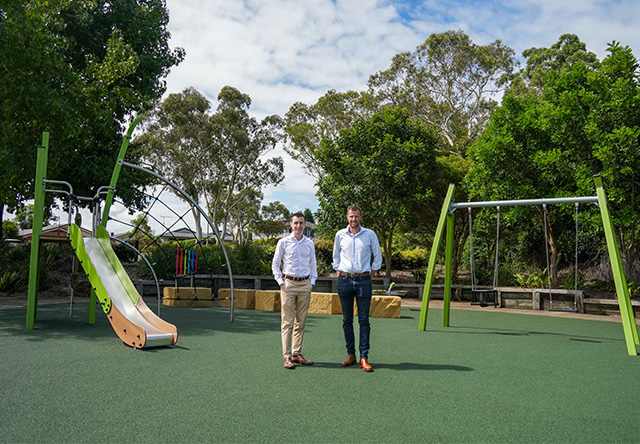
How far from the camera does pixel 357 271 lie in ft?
18.9

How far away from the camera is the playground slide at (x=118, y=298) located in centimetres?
702

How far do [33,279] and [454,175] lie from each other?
1479 centimetres

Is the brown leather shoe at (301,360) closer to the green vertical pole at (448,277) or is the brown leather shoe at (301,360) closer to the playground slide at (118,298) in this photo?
the playground slide at (118,298)

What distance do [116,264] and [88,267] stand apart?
0.53 metres

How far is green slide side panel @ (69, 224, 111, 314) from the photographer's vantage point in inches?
294

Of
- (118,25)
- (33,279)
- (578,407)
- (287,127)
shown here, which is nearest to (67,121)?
(33,279)

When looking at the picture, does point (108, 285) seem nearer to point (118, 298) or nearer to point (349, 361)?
point (118, 298)

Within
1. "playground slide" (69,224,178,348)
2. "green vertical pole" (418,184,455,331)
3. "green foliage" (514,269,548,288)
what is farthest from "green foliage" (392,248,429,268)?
"playground slide" (69,224,178,348)

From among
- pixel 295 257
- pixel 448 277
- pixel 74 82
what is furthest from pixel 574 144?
pixel 74 82

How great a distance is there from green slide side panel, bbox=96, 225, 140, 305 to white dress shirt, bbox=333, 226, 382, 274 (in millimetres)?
3960

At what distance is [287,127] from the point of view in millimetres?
33031

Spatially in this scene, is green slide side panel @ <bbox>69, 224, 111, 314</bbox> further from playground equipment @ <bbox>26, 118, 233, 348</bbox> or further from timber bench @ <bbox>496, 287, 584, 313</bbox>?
timber bench @ <bbox>496, 287, 584, 313</bbox>

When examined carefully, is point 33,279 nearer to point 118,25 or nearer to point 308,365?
point 308,365

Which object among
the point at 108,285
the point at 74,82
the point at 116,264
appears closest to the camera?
the point at 108,285
